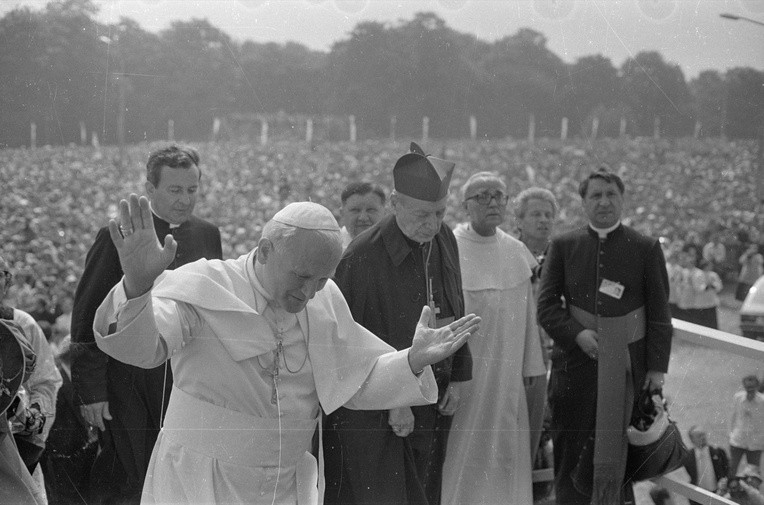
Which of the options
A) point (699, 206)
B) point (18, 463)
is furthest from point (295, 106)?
point (699, 206)

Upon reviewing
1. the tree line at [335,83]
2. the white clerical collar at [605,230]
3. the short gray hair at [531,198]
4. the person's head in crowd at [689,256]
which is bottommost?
the person's head in crowd at [689,256]

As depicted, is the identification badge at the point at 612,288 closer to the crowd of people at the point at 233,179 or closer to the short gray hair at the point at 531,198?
the short gray hair at the point at 531,198

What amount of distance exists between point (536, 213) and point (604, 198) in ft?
2.60

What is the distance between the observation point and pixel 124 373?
11.6 feet

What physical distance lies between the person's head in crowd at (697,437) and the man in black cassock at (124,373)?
275 centimetres

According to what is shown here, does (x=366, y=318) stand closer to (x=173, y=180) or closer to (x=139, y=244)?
(x=173, y=180)

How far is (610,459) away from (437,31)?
217cm

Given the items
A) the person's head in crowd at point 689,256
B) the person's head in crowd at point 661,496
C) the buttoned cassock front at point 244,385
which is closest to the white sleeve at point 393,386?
the buttoned cassock front at point 244,385

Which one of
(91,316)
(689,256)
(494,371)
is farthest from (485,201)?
(689,256)

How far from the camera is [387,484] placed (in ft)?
11.2

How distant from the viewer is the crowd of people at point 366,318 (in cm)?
249

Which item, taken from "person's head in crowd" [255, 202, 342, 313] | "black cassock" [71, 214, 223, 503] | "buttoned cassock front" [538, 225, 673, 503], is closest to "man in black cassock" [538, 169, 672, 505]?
"buttoned cassock front" [538, 225, 673, 503]

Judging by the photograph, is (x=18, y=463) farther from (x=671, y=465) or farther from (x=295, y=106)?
(x=671, y=465)

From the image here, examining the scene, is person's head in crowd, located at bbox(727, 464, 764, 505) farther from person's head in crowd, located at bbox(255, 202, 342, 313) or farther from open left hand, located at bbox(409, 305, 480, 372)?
person's head in crowd, located at bbox(255, 202, 342, 313)
